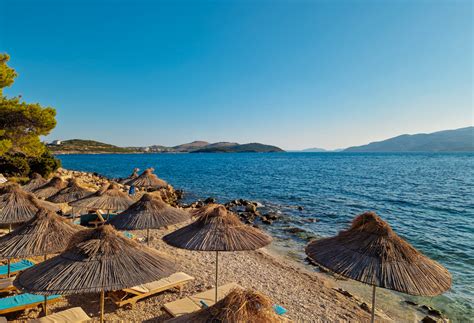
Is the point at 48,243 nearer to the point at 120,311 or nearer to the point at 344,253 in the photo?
the point at 120,311

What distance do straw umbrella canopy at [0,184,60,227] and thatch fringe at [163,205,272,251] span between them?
436 cm

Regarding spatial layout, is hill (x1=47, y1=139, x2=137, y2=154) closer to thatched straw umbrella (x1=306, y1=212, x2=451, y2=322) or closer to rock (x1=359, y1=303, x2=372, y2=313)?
rock (x1=359, y1=303, x2=372, y2=313)

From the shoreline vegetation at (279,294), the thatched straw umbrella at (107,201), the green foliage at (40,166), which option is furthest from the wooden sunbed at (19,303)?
the green foliage at (40,166)

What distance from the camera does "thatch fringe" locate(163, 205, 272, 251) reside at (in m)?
5.89

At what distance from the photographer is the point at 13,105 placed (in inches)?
784

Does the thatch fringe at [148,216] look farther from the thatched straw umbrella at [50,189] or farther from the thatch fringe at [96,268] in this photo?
the thatched straw umbrella at [50,189]

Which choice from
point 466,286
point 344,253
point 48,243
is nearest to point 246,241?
point 344,253

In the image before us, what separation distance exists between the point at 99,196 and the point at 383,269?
995 cm

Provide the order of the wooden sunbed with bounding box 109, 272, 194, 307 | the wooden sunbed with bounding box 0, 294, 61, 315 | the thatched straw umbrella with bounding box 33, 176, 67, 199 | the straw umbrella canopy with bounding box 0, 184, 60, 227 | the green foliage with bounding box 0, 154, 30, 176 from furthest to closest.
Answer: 1. the green foliage with bounding box 0, 154, 30, 176
2. the thatched straw umbrella with bounding box 33, 176, 67, 199
3. the straw umbrella canopy with bounding box 0, 184, 60, 227
4. the wooden sunbed with bounding box 109, 272, 194, 307
5. the wooden sunbed with bounding box 0, 294, 61, 315

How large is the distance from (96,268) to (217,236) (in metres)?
2.61

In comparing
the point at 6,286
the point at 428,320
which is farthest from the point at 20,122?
the point at 428,320

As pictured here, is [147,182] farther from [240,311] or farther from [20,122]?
[240,311]

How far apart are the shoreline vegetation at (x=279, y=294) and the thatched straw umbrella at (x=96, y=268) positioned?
3316mm

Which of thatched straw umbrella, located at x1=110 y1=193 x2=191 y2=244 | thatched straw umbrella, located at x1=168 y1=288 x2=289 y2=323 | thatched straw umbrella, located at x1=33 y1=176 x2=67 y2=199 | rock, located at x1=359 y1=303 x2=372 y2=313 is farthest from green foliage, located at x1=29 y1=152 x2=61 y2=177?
thatched straw umbrella, located at x1=168 y1=288 x2=289 y2=323
